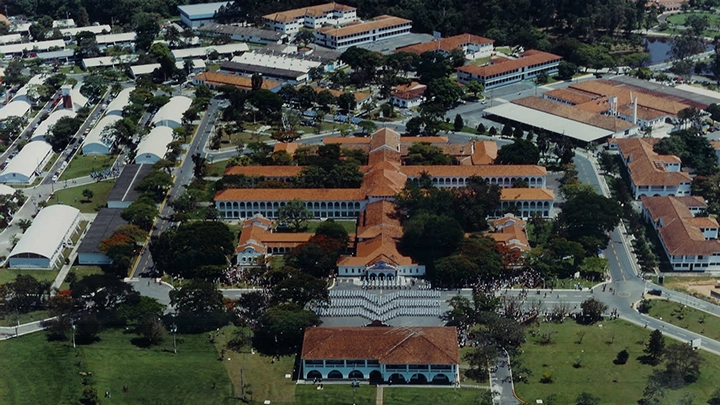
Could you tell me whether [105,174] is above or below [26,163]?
below

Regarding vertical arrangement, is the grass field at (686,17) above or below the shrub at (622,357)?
above

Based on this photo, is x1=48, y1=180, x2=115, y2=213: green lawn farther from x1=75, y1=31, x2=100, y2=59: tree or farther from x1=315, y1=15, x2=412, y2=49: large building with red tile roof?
x1=315, y1=15, x2=412, y2=49: large building with red tile roof

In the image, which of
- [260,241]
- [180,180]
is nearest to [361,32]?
[180,180]

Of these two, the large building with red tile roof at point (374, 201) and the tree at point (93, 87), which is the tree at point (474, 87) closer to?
the large building with red tile roof at point (374, 201)

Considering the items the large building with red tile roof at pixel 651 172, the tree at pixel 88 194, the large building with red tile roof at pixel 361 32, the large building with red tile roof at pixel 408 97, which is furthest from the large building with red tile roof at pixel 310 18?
the large building with red tile roof at pixel 651 172

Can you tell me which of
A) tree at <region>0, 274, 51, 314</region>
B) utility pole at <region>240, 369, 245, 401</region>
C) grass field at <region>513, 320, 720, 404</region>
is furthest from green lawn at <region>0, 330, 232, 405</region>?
grass field at <region>513, 320, 720, 404</region>

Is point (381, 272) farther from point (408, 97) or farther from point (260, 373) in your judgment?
point (408, 97)

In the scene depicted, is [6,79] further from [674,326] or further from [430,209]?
[674,326]
